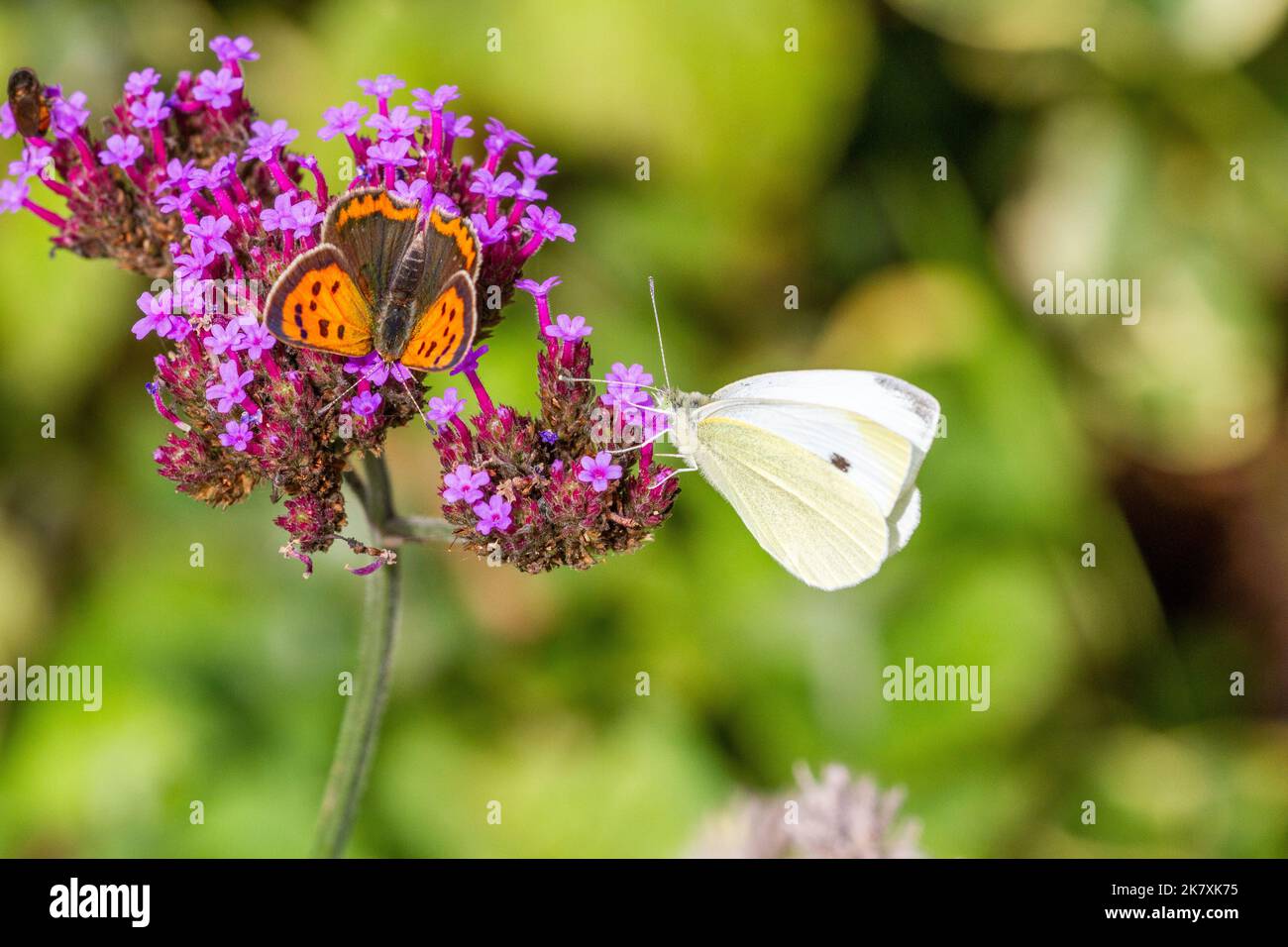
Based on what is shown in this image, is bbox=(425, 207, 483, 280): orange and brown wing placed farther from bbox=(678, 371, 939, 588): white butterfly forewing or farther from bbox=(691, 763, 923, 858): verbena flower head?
bbox=(691, 763, 923, 858): verbena flower head

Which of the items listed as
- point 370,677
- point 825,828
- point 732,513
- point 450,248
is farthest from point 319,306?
point 732,513

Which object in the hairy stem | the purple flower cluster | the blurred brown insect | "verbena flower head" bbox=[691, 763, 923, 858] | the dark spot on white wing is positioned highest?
the blurred brown insect

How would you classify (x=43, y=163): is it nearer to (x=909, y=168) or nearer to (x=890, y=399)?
(x=890, y=399)

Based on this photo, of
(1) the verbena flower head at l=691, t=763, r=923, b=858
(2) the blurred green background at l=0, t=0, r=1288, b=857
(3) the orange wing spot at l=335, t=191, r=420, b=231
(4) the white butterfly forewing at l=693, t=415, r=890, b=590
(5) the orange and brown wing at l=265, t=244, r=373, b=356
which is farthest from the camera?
(2) the blurred green background at l=0, t=0, r=1288, b=857

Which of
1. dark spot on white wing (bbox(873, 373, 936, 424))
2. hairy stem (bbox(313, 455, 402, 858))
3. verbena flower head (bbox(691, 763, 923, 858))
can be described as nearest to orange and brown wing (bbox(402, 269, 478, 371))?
hairy stem (bbox(313, 455, 402, 858))

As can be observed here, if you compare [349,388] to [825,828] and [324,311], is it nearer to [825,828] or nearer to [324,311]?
[324,311]

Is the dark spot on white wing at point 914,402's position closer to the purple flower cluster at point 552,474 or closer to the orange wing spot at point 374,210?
the purple flower cluster at point 552,474

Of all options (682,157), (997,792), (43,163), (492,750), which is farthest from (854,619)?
(43,163)
